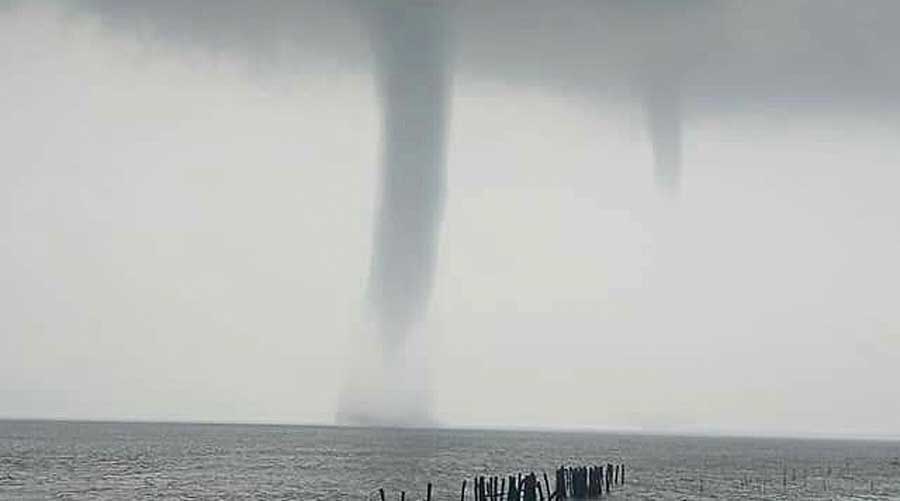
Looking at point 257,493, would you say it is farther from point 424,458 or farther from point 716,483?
point 424,458

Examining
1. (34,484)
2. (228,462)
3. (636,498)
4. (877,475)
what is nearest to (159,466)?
(228,462)

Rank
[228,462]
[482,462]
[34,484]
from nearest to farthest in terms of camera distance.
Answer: [34,484] < [228,462] < [482,462]

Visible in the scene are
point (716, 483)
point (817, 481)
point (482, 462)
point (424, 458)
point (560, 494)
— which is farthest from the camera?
point (424, 458)

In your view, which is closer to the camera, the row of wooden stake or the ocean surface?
the row of wooden stake

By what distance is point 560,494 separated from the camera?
76.8 meters

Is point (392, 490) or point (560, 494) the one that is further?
point (392, 490)

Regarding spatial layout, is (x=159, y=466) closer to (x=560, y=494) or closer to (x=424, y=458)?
(x=424, y=458)

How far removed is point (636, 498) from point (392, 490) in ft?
66.3

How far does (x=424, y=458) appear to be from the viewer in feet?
530

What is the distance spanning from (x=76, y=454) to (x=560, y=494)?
94612mm

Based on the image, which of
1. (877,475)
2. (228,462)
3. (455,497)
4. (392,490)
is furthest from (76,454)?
(877,475)

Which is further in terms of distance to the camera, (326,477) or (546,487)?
(326,477)

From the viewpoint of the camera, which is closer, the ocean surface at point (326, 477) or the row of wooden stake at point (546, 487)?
the row of wooden stake at point (546, 487)

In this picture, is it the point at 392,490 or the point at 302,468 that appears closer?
the point at 392,490
